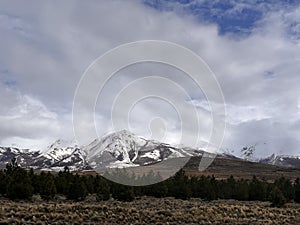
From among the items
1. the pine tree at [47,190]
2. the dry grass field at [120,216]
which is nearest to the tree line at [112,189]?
the pine tree at [47,190]

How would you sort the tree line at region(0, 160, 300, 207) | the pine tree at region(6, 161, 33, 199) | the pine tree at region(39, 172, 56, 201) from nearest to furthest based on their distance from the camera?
the pine tree at region(6, 161, 33, 199) → the pine tree at region(39, 172, 56, 201) → the tree line at region(0, 160, 300, 207)

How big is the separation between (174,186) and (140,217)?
1102 inches

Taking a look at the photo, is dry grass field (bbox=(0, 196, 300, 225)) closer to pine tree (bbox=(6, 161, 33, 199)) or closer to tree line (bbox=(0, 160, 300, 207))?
pine tree (bbox=(6, 161, 33, 199))

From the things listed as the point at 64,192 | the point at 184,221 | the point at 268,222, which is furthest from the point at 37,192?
the point at 268,222

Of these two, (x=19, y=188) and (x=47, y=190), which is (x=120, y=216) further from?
(x=47, y=190)

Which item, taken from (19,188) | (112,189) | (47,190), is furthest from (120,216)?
(112,189)

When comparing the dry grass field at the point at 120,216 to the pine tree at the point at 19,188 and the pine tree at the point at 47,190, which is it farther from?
the pine tree at the point at 47,190

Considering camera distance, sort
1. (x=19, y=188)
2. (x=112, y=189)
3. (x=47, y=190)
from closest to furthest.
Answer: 1. (x=19, y=188)
2. (x=47, y=190)
3. (x=112, y=189)

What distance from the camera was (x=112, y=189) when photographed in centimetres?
4988

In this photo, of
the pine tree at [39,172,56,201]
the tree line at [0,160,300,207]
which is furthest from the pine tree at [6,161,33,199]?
the pine tree at [39,172,56,201]

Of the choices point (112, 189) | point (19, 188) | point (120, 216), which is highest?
point (112, 189)

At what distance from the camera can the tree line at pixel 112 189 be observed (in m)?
42.6

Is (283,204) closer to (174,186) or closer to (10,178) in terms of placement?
(174,186)

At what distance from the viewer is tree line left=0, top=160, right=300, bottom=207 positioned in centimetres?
4262
